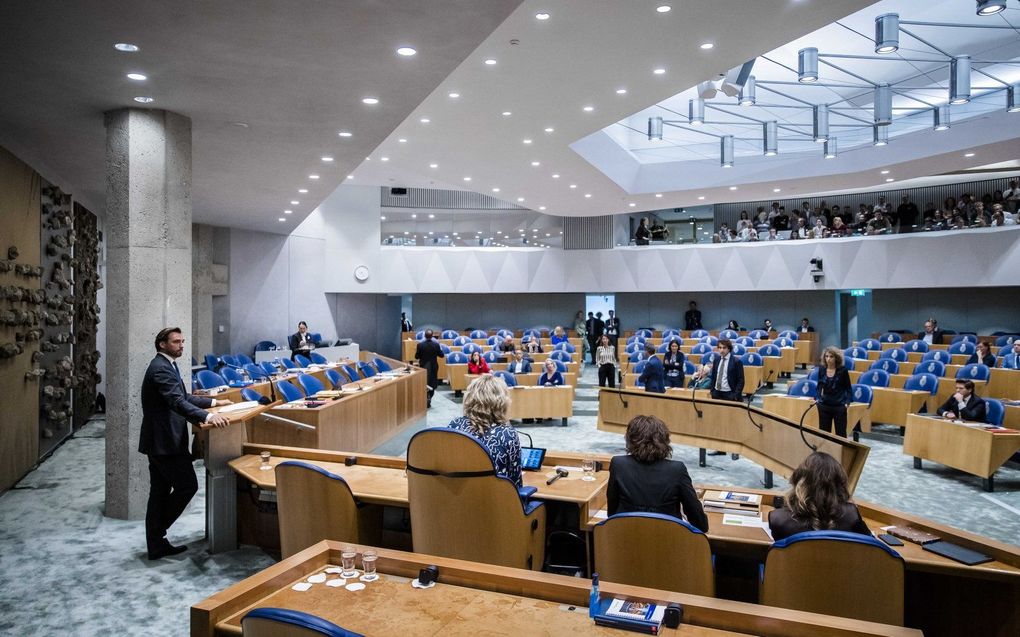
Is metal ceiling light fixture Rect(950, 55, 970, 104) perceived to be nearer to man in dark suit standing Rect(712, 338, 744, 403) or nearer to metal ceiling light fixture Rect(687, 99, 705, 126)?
metal ceiling light fixture Rect(687, 99, 705, 126)

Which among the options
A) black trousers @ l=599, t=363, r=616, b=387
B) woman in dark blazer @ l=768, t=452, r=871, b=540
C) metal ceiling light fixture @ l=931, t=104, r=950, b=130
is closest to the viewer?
woman in dark blazer @ l=768, t=452, r=871, b=540

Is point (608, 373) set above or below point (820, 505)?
below

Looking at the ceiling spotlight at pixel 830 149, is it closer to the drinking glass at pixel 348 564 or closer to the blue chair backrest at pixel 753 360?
the blue chair backrest at pixel 753 360

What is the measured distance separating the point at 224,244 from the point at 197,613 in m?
16.8

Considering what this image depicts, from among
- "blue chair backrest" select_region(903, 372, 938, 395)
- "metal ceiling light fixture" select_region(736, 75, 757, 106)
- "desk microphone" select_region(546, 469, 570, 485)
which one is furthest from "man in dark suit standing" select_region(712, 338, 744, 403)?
"metal ceiling light fixture" select_region(736, 75, 757, 106)

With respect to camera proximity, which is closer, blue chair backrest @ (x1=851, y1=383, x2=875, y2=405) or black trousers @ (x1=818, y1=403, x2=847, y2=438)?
black trousers @ (x1=818, y1=403, x2=847, y2=438)

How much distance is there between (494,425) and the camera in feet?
13.0

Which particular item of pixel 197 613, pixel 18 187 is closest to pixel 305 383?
pixel 18 187

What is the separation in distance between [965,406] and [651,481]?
6.72 m

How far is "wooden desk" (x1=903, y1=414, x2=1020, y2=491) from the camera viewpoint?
24.2ft

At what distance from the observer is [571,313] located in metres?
25.8

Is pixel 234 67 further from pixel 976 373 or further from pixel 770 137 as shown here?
pixel 976 373

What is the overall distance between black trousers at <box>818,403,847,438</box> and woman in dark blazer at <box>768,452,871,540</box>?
527cm

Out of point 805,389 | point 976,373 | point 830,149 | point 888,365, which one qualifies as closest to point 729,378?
point 805,389
